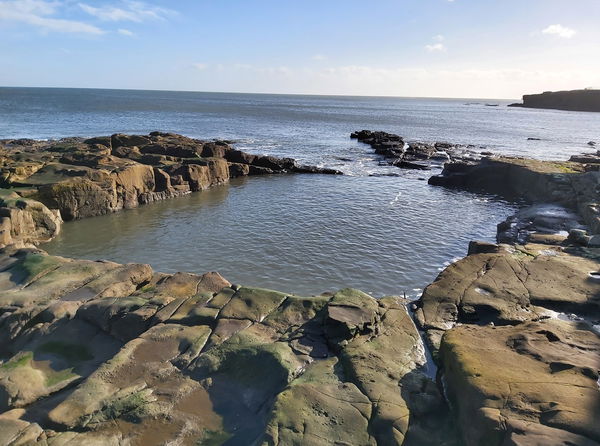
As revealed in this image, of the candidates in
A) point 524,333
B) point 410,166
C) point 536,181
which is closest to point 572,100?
point 410,166

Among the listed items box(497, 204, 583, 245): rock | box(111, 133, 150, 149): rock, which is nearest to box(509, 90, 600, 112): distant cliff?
box(497, 204, 583, 245): rock

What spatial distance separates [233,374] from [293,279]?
7322mm

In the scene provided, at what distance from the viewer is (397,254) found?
17578 millimetres

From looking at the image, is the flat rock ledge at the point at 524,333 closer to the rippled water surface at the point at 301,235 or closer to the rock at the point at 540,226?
the rock at the point at 540,226

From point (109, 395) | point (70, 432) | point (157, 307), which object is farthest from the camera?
point (157, 307)

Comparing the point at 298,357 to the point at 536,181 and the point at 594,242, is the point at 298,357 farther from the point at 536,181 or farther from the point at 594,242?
the point at 536,181

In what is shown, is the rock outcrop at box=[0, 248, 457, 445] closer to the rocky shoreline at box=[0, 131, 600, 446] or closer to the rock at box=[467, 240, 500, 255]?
the rocky shoreline at box=[0, 131, 600, 446]

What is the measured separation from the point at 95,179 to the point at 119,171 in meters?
1.74

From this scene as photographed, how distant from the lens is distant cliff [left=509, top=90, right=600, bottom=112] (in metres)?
163

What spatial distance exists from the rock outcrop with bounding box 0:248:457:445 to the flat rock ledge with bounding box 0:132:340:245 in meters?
8.51

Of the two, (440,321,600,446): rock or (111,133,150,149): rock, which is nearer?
(440,321,600,446): rock

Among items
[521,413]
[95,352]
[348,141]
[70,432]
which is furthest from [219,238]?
[348,141]

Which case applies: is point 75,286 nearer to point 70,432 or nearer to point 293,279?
point 70,432

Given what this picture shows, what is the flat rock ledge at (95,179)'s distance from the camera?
1884cm
